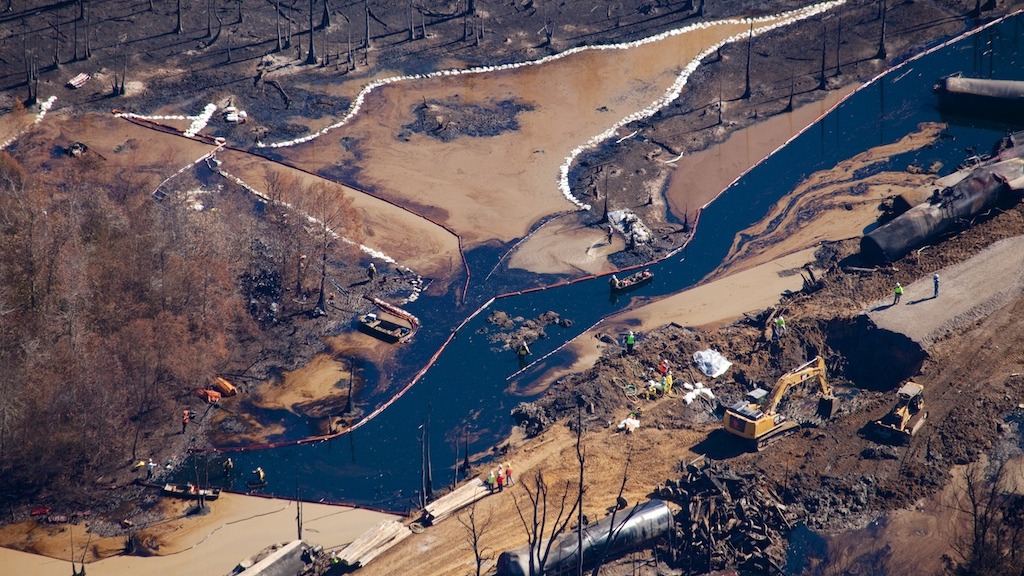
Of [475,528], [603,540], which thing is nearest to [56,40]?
[475,528]

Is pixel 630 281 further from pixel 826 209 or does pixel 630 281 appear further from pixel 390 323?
pixel 826 209

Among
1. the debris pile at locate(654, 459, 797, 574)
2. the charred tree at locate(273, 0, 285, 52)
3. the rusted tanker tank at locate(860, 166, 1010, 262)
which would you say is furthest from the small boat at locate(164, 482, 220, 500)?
the charred tree at locate(273, 0, 285, 52)

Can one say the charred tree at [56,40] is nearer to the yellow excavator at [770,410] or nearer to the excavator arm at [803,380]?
the yellow excavator at [770,410]

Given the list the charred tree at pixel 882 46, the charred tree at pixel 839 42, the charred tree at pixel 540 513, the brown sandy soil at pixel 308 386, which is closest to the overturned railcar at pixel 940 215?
the charred tree at pixel 839 42

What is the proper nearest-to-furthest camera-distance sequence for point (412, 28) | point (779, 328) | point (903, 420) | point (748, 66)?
point (903, 420) < point (779, 328) < point (748, 66) < point (412, 28)

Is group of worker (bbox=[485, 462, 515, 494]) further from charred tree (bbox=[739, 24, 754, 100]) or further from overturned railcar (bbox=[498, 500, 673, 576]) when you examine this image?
charred tree (bbox=[739, 24, 754, 100])

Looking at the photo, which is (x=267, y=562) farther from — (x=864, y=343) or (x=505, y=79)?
(x=505, y=79)
